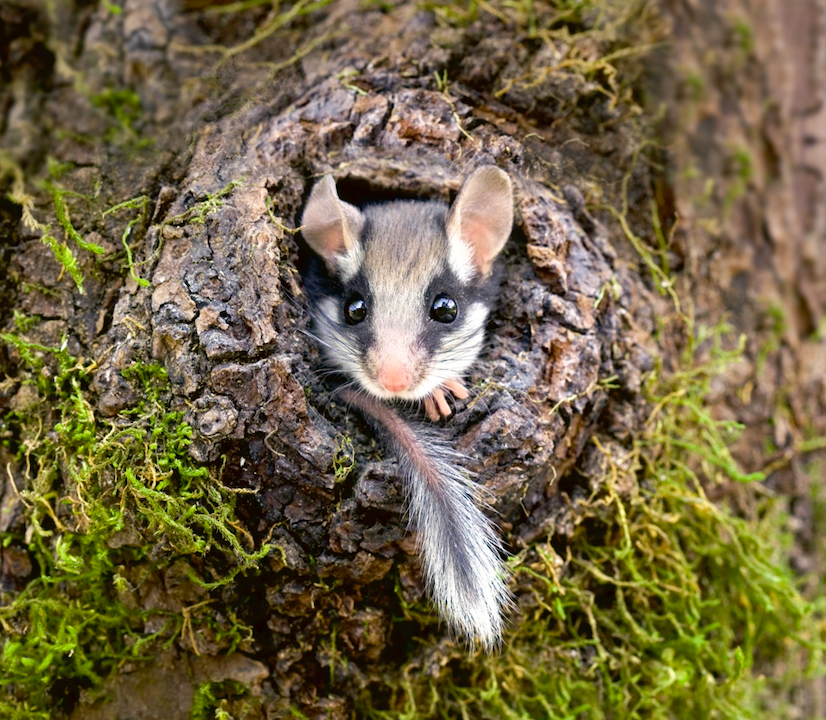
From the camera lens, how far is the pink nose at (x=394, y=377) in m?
2.65

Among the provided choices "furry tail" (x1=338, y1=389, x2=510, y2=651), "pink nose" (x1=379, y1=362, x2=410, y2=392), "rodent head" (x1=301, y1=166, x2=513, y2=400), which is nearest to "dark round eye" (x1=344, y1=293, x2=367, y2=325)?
"rodent head" (x1=301, y1=166, x2=513, y2=400)

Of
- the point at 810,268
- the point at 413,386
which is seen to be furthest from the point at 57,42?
the point at 810,268

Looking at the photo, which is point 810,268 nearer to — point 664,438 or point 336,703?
point 664,438

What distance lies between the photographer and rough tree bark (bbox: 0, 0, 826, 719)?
236 centimetres

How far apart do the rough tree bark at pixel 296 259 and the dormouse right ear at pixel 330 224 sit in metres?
0.09

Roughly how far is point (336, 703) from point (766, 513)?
2300 mm

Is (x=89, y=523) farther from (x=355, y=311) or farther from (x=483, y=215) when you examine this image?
(x=483, y=215)

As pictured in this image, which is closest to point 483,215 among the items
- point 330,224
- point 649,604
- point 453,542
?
point 330,224

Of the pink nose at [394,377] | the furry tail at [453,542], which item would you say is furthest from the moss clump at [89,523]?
the pink nose at [394,377]

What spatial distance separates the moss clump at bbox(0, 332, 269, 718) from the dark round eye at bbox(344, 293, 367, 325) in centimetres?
83

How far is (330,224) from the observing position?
9.41ft

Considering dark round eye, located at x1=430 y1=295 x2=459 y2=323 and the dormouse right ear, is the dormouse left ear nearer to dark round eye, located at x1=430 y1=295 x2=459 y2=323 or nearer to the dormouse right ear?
dark round eye, located at x1=430 y1=295 x2=459 y2=323

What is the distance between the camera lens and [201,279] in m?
2.40

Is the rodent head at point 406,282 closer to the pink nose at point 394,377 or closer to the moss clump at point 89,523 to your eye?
the pink nose at point 394,377
